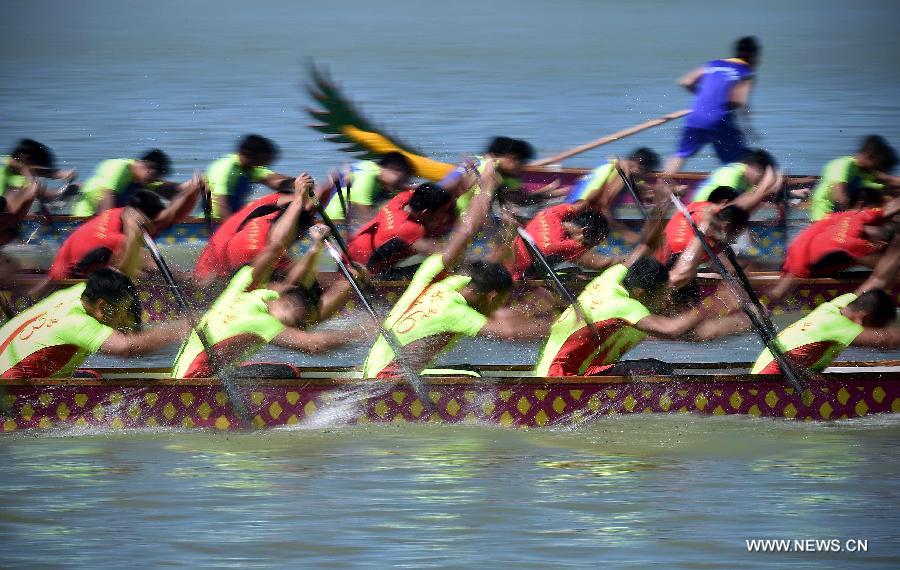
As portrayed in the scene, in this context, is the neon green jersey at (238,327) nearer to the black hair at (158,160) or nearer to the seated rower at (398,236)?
the seated rower at (398,236)

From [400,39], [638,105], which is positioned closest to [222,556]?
[638,105]

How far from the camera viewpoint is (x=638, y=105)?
67.9ft

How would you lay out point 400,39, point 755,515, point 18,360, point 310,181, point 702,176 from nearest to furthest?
1. point 755,515
2. point 18,360
3. point 310,181
4. point 702,176
5. point 400,39

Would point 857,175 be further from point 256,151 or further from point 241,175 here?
point 241,175

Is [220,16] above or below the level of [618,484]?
below

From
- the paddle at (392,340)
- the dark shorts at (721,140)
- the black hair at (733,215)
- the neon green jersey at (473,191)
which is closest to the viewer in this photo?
the paddle at (392,340)

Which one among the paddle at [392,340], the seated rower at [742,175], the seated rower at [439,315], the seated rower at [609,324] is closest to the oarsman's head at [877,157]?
the seated rower at [742,175]

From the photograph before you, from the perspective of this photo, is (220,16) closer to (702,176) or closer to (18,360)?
(702,176)

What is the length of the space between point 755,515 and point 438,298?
1884mm

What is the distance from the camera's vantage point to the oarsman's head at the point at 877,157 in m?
11.4

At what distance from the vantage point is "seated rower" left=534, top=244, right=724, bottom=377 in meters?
8.27

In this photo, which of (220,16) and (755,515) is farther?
(220,16)

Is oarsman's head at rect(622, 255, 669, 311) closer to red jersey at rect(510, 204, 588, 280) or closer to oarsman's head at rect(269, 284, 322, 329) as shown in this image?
oarsman's head at rect(269, 284, 322, 329)

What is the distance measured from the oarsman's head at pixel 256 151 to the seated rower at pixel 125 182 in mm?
428
